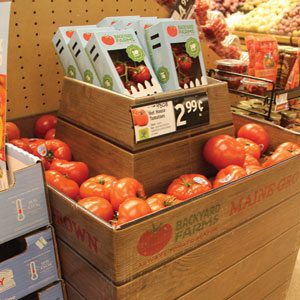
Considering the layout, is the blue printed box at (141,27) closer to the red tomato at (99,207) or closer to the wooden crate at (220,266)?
the red tomato at (99,207)

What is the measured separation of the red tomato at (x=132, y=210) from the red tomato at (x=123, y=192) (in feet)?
0.21

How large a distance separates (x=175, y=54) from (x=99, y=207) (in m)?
0.64

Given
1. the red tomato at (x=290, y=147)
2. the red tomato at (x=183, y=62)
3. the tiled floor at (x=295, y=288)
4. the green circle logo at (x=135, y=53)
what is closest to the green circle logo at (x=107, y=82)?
the green circle logo at (x=135, y=53)

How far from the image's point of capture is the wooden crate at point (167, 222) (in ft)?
3.52

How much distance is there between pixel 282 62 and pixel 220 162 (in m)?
1.26

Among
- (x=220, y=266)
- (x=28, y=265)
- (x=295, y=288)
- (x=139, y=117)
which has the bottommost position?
(x=295, y=288)

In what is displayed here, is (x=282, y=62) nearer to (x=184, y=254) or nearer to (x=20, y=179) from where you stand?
(x=184, y=254)

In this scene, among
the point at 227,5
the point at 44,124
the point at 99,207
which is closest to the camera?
the point at 99,207

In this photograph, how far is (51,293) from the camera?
1.23 meters

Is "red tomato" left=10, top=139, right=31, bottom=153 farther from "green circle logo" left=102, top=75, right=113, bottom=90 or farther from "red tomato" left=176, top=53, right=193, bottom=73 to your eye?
"red tomato" left=176, top=53, right=193, bottom=73

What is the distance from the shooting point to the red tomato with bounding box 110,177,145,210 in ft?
4.07

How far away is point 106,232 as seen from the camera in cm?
105

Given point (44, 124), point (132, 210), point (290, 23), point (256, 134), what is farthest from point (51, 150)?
point (290, 23)

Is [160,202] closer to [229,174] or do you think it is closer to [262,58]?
[229,174]
